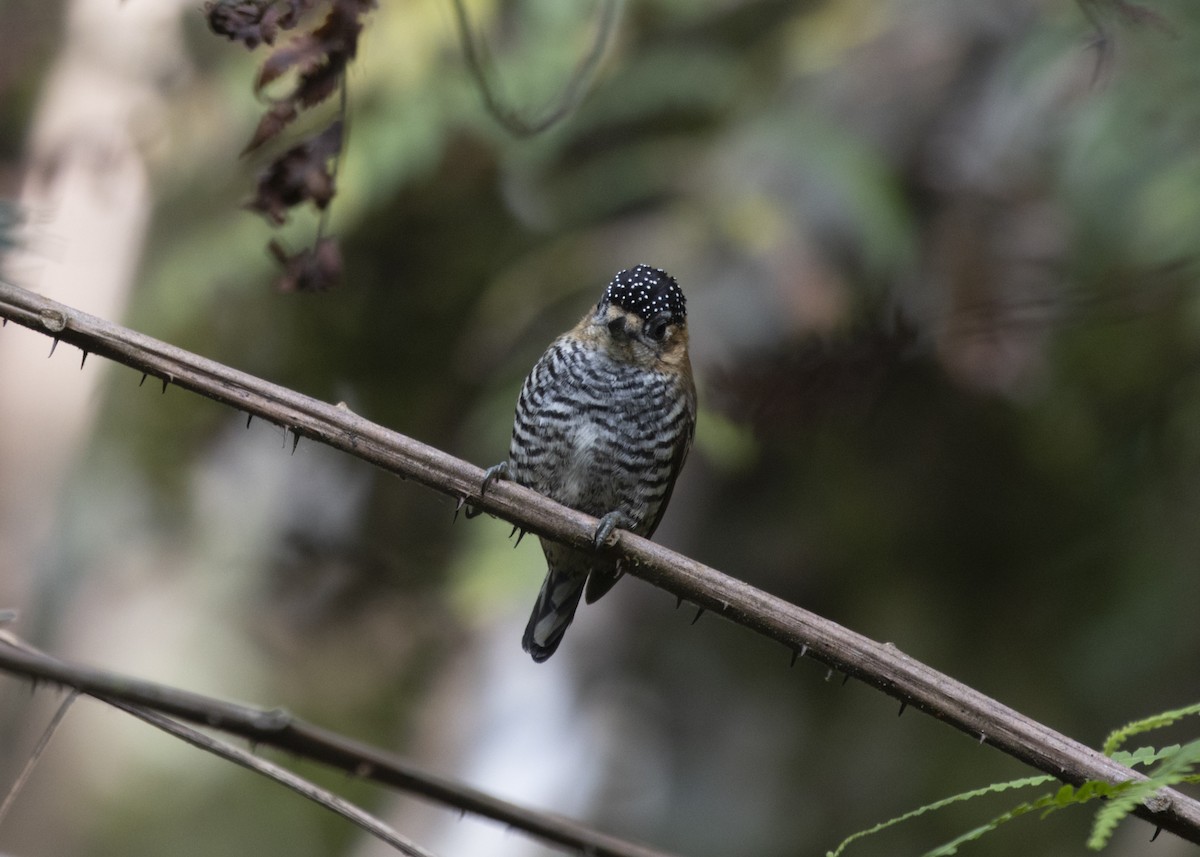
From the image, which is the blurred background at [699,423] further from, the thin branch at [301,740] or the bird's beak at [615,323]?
the thin branch at [301,740]

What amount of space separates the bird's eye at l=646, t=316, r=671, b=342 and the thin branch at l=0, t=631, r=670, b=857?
2184 millimetres

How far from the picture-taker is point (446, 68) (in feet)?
15.8

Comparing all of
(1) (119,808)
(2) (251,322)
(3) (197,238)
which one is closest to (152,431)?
(2) (251,322)

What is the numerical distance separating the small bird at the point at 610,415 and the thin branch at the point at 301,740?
6.84ft

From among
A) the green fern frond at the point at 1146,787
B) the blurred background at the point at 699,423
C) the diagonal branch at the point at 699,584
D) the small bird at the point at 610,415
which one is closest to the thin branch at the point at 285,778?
the diagonal branch at the point at 699,584

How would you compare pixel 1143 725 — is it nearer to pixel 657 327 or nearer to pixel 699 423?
pixel 657 327

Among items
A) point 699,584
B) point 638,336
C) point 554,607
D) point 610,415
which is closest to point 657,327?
point 638,336

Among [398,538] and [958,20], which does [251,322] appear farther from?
[958,20]

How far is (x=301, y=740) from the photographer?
1082 millimetres

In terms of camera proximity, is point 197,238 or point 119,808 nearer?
point 197,238

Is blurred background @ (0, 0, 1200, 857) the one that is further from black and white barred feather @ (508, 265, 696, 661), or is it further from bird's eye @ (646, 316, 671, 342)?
bird's eye @ (646, 316, 671, 342)

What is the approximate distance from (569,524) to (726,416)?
84 cm

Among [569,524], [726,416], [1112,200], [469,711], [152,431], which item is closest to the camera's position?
[569,524]

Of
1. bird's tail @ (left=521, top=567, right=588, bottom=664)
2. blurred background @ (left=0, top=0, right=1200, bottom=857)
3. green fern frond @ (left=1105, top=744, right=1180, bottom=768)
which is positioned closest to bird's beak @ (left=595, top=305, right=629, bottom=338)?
bird's tail @ (left=521, top=567, right=588, bottom=664)
